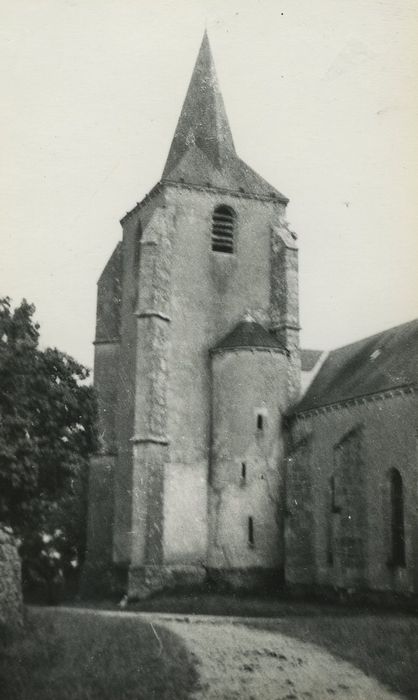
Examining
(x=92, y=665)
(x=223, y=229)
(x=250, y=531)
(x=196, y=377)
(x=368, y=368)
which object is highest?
(x=223, y=229)

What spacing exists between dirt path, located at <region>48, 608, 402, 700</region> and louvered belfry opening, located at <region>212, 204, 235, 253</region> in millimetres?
18493

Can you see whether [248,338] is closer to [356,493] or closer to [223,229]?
[223,229]

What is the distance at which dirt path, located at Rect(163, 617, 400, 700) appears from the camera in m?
14.7

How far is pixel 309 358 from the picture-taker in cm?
3541

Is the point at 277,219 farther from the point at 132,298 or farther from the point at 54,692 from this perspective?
the point at 54,692

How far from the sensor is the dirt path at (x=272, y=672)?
1467 cm

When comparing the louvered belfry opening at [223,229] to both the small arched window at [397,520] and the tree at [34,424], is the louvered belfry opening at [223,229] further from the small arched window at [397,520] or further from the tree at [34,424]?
the small arched window at [397,520]

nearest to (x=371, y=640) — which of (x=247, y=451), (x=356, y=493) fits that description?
(x=356, y=493)

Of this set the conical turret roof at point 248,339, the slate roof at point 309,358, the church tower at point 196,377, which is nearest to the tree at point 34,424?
the church tower at point 196,377

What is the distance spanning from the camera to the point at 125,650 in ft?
53.5

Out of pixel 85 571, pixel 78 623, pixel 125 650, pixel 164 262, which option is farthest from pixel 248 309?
pixel 125 650

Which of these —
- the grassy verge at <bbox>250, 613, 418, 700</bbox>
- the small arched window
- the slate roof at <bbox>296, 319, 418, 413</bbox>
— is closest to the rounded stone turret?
the slate roof at <bbox>296, 319, 418, 413</bbox>

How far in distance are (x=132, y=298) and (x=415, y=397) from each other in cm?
1415

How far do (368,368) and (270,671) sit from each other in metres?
15.3
